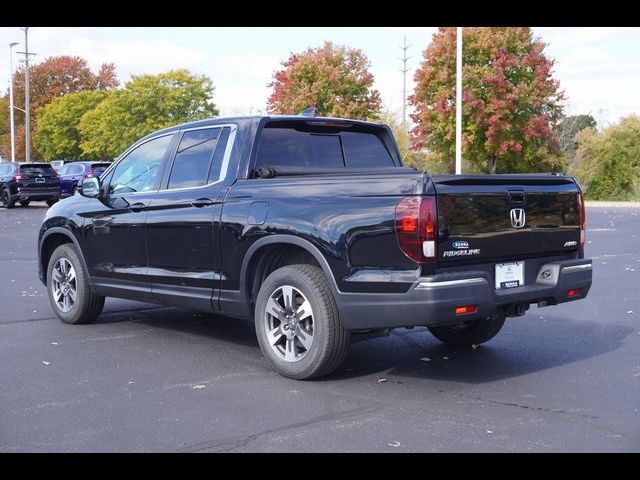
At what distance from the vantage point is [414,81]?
3422 centimetres

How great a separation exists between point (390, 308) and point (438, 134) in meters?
28.4

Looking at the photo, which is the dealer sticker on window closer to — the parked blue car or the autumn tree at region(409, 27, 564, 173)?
the autumn tree at region(409, 27, 564, 173)

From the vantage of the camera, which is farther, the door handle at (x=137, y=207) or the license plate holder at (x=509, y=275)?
the door handle at (x=137, y=207)

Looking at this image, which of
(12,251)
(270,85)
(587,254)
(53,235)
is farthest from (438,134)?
(53,235)

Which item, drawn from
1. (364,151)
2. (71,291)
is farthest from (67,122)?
(364,151)

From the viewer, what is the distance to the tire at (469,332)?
21.9 feet

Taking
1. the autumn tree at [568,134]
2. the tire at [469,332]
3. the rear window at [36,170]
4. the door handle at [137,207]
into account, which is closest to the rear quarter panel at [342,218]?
the door handle at [137,207]

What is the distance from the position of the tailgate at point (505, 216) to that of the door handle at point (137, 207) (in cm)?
292

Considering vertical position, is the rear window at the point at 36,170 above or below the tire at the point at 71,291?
→ above

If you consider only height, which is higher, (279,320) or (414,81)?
(414,81)

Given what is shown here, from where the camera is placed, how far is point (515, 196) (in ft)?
18.4

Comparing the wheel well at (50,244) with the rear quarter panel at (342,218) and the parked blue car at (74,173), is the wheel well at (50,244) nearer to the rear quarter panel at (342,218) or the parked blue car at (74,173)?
the rear quarter panel at (342,218)

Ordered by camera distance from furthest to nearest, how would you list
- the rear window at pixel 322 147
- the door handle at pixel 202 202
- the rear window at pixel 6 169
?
the rear window at pixel 6 169, the rear window at pixel 322 147, the door handle at pixel 202 202

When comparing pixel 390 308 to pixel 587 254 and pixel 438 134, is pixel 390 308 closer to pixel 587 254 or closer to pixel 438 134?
pixel 587 254
